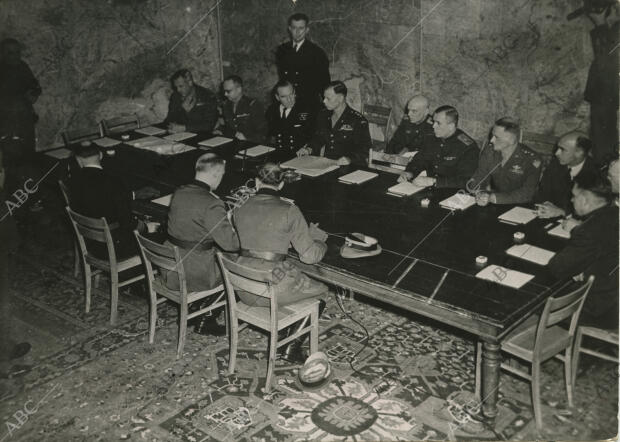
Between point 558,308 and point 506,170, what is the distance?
6.39ft

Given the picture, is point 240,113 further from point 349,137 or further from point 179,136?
point 349,137

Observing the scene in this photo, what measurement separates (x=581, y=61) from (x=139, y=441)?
16.6ft

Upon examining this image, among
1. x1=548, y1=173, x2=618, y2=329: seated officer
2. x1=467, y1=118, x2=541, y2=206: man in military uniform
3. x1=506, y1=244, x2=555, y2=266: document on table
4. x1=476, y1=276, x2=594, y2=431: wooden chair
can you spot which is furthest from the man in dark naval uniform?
x1=476, y1=276, x2=594, y2=431: wooden chair

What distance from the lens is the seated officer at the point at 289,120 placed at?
650 centimetres

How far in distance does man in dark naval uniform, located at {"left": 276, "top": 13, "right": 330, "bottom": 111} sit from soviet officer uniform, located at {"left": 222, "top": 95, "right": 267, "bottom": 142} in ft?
1.74

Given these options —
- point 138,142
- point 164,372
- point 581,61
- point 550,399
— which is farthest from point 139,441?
point 581,61

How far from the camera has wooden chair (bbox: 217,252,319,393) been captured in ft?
12.4

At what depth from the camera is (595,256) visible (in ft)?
12.1

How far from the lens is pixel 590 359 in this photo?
4238 mm

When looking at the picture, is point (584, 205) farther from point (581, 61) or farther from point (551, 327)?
point (581, 61)

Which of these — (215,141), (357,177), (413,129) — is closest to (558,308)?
(357,177)

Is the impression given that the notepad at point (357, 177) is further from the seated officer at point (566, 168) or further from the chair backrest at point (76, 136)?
the chair backrest at point (76, 136)

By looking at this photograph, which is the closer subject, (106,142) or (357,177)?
(357,177)

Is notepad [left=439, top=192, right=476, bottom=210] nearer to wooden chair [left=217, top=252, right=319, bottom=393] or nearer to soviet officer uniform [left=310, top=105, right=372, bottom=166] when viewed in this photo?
wooden chair [left=217, top=252, right=319, bottom=393]
